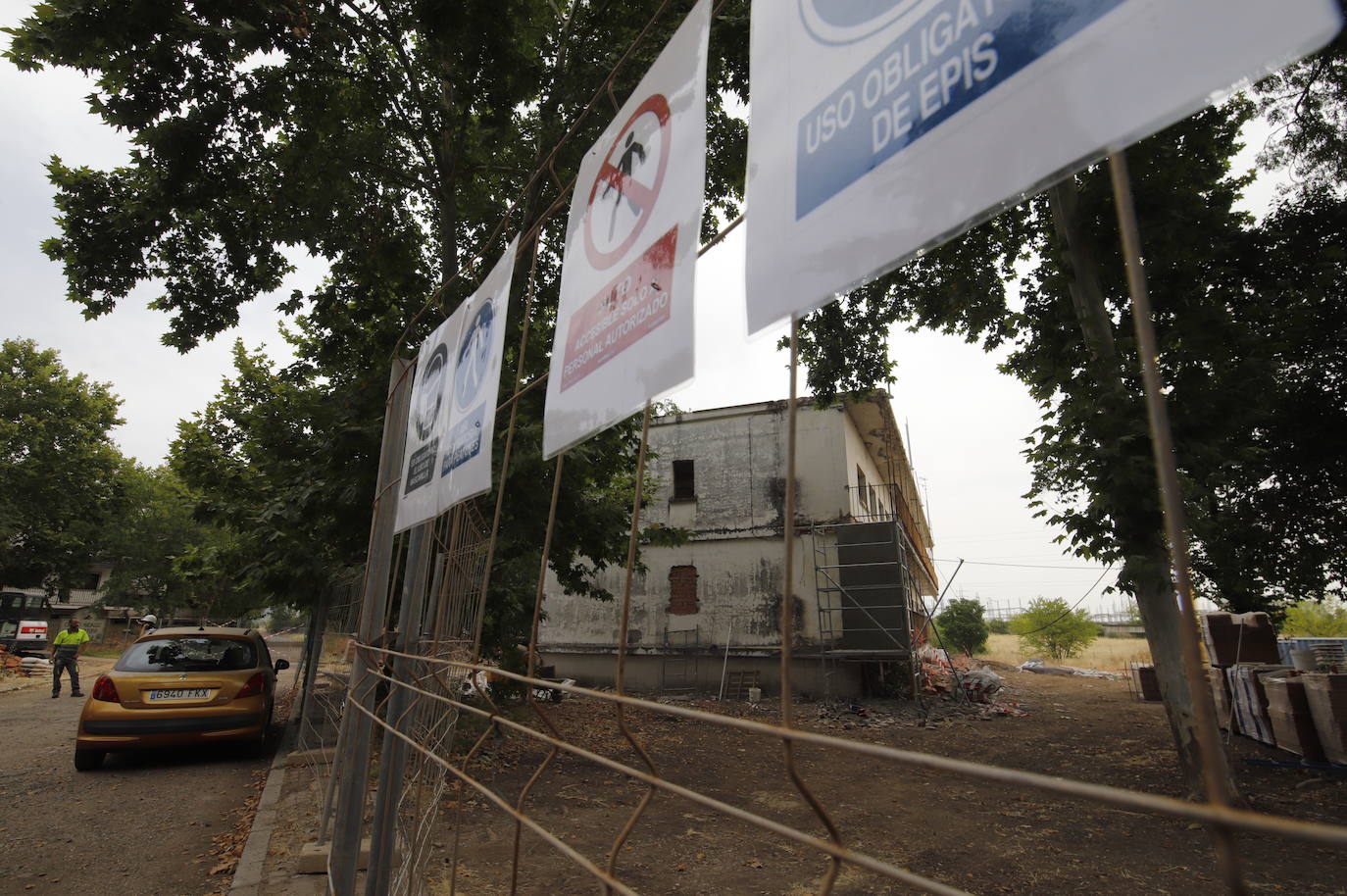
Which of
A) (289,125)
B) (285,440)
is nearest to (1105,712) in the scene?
(285,440)

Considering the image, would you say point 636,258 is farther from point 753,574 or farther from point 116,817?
point 753,574

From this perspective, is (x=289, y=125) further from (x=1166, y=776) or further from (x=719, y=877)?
(x=1166, y=776)

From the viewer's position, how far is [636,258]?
1730 mm

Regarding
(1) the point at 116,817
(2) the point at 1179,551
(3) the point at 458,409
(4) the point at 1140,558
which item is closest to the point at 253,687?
(1) the point at 116,817

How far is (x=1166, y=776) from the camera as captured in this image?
303 inches

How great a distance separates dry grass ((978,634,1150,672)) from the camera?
32.2 m

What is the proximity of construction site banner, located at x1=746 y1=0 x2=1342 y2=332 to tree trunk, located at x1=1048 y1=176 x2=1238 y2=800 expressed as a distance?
20.3 feet

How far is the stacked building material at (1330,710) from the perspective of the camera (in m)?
6.85

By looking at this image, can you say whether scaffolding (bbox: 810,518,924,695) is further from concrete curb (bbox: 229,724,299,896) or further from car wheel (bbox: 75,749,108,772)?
car wheel (bbox: 75,749,108,772)

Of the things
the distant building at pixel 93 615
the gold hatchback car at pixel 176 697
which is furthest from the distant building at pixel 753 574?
the distant building at pixel 93 615

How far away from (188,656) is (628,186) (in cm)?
820

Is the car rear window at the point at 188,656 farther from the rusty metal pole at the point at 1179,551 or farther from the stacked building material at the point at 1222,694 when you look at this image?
the stacked building material at the point at 1222,694

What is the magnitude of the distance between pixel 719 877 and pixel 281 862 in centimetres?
298

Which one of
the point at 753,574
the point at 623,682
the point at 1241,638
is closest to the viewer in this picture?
the point at 623,682
